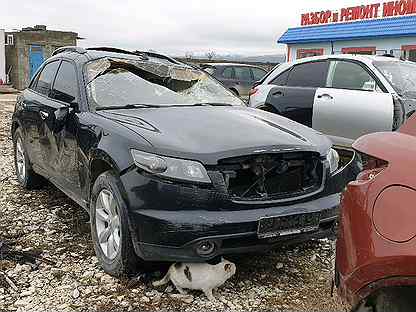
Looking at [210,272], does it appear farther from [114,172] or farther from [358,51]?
[358,51]

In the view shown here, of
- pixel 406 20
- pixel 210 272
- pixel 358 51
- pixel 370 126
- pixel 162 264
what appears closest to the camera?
pixel 210 272

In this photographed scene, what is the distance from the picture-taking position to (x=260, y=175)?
11.2 ft

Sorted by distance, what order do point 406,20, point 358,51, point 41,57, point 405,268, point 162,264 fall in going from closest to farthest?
1. point 405,268
2. point 162,264
3. point 406,20
4. point 358,51
5. point 41,57

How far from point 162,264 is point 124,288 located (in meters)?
0.37

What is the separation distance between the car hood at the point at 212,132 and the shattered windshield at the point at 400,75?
2749 mm

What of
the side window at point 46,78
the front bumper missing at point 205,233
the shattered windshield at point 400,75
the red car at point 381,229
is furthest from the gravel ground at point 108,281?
the shattered windshield at point 400,75

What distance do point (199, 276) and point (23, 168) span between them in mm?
3336

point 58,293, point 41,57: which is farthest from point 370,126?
point 41,57

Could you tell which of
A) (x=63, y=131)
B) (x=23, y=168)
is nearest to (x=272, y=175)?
(x=63, y=131)

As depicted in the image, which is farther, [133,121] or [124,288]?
[133,121]

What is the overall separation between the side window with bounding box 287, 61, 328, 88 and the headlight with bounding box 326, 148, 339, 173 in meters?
3.47

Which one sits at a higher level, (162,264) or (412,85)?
(412,85)

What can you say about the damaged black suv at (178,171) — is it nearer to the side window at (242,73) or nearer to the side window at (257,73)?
the side window at (242,73)

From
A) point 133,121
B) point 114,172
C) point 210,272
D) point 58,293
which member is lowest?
point 58,293
